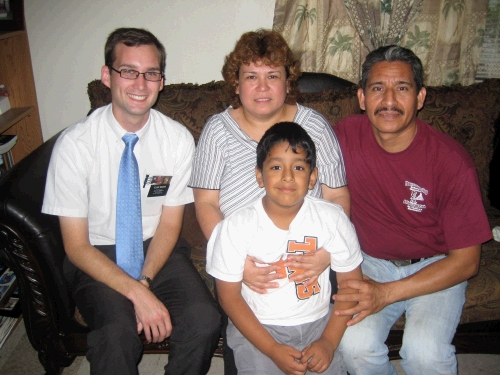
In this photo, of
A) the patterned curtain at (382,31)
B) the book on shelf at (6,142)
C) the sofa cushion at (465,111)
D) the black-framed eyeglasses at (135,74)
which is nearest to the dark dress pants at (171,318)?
the black-framed eyeglasses at (135,74)

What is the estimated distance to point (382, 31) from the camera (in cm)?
238

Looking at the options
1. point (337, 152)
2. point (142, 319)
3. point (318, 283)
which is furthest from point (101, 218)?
point (337, 152)

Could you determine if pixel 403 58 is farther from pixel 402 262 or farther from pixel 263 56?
pixel 402 262

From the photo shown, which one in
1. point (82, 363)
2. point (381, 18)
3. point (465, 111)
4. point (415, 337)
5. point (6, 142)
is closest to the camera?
point (415, 337)

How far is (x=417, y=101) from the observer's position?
1514 millimetres

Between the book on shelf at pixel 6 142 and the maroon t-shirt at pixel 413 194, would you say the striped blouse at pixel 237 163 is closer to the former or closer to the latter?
the maroon t-shirt at pixel 413 194

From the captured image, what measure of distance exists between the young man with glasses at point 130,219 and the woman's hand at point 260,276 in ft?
0.77

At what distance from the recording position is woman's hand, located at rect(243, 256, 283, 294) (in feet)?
4.37

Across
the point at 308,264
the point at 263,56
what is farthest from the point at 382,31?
the point at 308,264

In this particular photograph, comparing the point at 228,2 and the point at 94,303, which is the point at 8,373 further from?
the point at 228,2

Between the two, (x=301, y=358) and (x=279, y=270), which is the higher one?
(x=279, y=270)

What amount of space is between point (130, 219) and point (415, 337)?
45.4 inches

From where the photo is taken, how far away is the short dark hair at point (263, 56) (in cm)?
155

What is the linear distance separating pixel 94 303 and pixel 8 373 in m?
0.80
